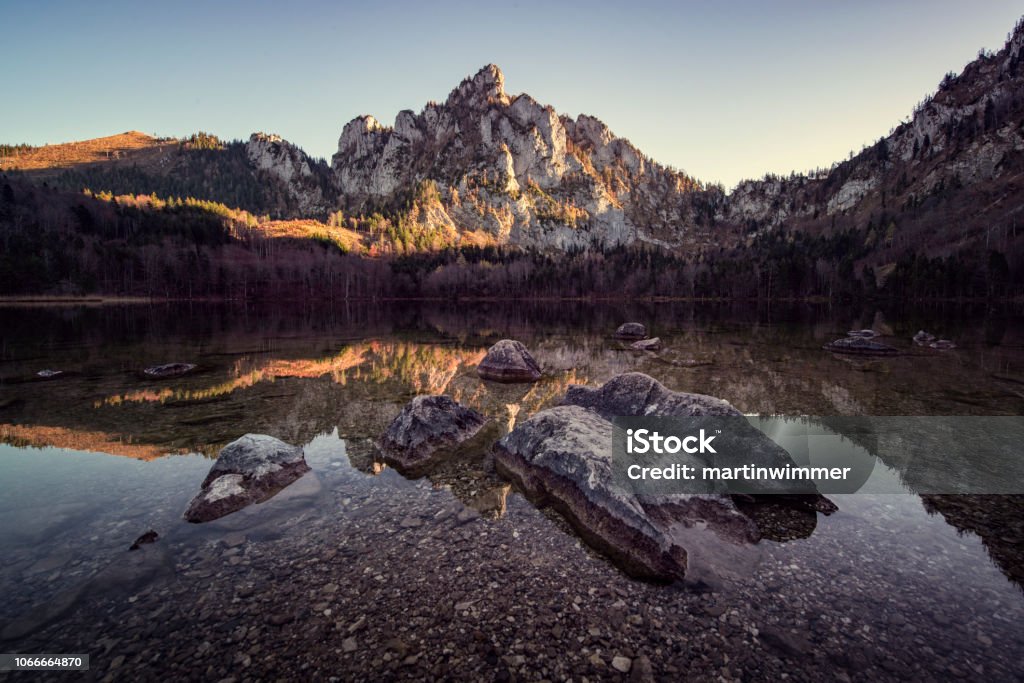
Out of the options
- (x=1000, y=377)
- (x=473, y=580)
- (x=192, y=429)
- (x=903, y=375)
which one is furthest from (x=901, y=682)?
(x=1000, y=377)

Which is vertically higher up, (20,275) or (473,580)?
(20,275)

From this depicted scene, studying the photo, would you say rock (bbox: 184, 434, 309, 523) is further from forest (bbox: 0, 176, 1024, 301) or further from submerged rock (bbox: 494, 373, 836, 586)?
forest (bbox: 0, 176, 1024, 301)

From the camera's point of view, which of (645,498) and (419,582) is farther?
(645,498)

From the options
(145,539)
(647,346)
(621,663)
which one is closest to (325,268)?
(647,346)

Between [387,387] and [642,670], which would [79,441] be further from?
[642,670]

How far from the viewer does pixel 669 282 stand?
165125 millimetres

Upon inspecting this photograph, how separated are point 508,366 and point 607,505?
14.4 meters

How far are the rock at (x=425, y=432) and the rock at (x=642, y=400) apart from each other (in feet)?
12.7

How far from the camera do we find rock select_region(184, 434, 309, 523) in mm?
8227

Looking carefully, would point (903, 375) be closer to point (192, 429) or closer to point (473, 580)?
point (473, 580)

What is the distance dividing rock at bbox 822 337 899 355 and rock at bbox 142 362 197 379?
131 ft

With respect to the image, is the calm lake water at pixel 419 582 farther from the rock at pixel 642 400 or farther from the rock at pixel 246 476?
the rock at pixel 642 400

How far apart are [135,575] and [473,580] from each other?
512cm

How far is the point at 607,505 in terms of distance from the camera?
7602 mm
